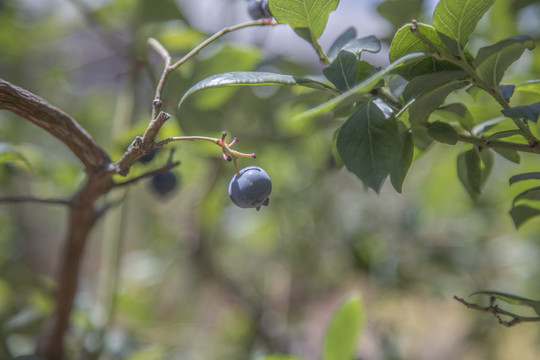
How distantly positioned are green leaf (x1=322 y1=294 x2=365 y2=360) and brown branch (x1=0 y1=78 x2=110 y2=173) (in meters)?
0.42

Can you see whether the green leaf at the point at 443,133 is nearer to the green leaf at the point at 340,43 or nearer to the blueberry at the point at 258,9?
the green leaf at the point at 340,43

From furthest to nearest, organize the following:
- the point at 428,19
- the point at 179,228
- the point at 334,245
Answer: the point at 179,228 < the point at 334,245 < the point at 428,19

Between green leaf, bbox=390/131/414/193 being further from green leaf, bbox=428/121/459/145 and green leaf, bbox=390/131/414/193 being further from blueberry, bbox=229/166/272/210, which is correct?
blueberry, bbox=229/166/272/210

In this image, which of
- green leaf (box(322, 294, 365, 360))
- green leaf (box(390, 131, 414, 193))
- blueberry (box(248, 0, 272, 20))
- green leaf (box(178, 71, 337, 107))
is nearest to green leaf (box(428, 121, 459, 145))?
green leaf (box(390, 131, 414, 193))

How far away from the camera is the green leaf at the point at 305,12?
1.40 ft

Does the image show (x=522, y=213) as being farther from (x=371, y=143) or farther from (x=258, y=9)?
(x=258, y=9)

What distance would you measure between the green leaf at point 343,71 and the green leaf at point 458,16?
7cm

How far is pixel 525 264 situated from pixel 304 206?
634 mm

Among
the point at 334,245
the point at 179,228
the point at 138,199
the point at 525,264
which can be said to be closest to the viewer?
the point at 525,264

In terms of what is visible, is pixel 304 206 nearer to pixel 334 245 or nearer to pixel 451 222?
pixel 334 245

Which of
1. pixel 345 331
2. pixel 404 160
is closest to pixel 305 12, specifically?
pixel 404 160

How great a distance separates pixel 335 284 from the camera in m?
1.43

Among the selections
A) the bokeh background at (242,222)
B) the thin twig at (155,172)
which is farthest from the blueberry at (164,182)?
the thin twig at (155,172)

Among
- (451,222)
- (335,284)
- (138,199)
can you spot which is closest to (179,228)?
(138,199)
